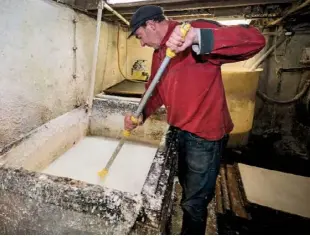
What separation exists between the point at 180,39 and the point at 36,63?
5.55ft

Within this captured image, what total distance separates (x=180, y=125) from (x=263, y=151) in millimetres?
3870

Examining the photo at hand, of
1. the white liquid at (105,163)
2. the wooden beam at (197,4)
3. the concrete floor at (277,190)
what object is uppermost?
the wooden beam at (197,4)

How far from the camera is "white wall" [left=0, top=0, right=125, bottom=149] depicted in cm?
187

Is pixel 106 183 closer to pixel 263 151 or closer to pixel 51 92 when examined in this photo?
pixel 51 92

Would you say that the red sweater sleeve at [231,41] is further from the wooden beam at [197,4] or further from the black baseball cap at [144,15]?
the wooden beam at [197,4]

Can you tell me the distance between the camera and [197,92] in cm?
172

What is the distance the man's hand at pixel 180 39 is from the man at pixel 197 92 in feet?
0.17

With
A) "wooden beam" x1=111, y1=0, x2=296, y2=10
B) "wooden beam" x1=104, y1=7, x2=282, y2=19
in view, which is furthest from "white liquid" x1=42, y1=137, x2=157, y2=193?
"wooden beam" x1=104, y1=7, x2=282, y2=19

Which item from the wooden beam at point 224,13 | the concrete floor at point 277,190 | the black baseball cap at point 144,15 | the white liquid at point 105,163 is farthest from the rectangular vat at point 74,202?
the wooden beam at point 224,13

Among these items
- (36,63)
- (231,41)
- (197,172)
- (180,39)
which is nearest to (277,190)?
(197,172)

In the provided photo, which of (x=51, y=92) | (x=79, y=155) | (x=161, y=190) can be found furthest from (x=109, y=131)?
(x=161, y=190)

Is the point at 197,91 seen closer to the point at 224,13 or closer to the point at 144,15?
the point at 144,15

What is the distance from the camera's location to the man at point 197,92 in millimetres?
1429

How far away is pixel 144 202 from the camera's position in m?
1.17
